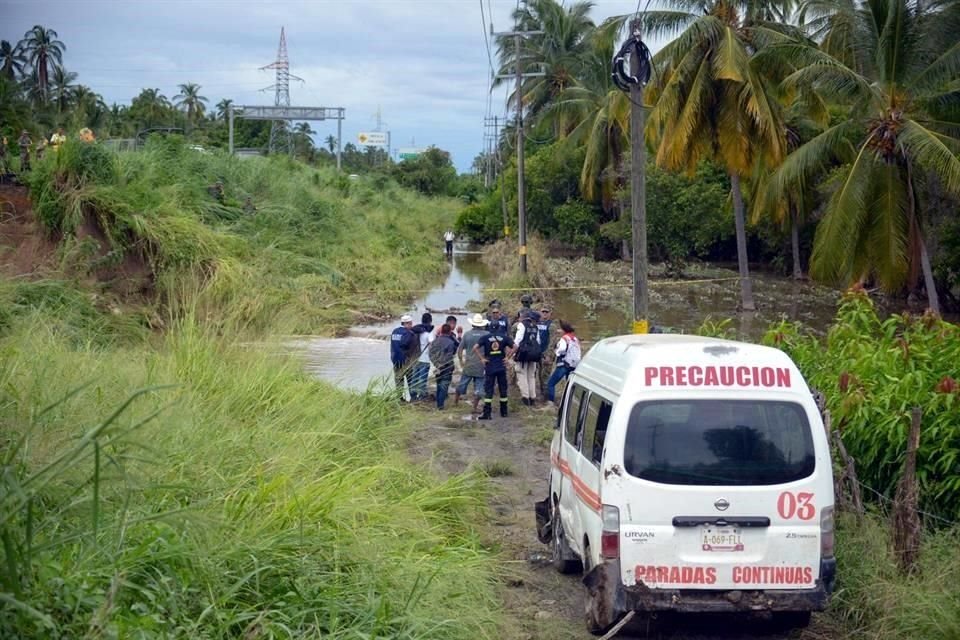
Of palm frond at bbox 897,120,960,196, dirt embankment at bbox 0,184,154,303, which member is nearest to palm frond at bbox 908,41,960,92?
palm frond at bbox 897,120,960,196

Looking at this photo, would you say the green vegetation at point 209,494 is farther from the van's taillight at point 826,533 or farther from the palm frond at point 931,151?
the palm frond at point 931,151

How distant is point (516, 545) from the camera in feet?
33.5

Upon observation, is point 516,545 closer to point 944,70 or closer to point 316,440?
point 316,440

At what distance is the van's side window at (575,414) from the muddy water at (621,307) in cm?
923

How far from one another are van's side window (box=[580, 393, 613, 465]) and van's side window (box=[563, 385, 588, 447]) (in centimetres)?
27

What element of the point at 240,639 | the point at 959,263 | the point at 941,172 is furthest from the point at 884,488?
the point at 959,263

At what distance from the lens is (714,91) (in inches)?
1289

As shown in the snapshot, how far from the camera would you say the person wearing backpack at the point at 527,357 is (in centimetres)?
1800

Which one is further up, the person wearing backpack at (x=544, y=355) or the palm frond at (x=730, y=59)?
the palm frond at (x=730, y=59)

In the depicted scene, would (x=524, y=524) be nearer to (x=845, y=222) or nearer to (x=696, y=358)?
(x=696, y=358)

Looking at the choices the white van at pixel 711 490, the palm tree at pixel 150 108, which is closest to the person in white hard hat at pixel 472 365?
the white van at pixel 711 490

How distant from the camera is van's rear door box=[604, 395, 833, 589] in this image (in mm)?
7098

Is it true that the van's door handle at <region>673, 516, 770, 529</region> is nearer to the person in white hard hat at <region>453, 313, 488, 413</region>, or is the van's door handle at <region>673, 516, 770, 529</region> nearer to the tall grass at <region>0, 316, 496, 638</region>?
the tall grass at <region>0, 316, 496, 638</region>

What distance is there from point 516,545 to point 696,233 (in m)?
38.9
